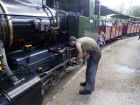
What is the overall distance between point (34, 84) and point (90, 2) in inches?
155

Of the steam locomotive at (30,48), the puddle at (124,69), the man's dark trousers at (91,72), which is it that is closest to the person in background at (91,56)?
the man's dark trousers at (91,72)

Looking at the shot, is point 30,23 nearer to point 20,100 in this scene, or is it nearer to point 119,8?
point 20,100

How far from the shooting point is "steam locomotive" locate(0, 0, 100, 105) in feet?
7.91

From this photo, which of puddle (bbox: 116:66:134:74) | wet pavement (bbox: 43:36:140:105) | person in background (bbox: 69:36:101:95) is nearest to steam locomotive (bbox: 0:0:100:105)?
wet pavement (bbox: 43:36:140:105)

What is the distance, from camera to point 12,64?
2955 millimetres

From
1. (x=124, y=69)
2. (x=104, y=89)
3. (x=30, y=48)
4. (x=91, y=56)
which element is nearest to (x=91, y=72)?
(x=91, y=56)

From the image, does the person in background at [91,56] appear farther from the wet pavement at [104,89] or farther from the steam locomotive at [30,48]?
the steam locomotive at [30,48]

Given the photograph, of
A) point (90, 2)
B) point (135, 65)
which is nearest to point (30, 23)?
point (90, 2)

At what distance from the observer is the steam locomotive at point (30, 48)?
7.91 feet

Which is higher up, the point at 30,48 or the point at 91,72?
the point at 30,48

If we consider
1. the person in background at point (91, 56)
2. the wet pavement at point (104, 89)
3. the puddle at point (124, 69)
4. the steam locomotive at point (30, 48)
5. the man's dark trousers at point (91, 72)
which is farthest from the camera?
the puddle at point (124, 69)

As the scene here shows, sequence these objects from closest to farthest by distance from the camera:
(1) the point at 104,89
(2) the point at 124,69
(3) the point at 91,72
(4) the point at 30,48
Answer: (4) the point at 30,48 → (3) the point at 91,72 → (1) the point at 104,89 → (2) the point at 124,69

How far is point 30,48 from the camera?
3.12m

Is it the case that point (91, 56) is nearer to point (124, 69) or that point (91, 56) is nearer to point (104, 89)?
point (104, 89)
